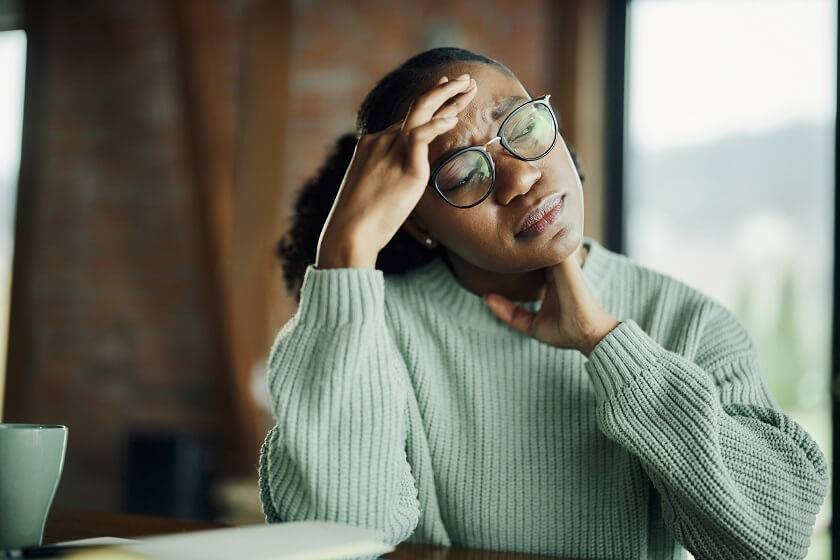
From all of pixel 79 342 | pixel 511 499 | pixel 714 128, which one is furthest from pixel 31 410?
pixel 511 499

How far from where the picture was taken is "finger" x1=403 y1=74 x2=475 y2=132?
1.15m

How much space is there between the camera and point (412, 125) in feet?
3.78

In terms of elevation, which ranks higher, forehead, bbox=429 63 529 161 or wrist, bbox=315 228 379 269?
forehead, bbox=429 63 529 161

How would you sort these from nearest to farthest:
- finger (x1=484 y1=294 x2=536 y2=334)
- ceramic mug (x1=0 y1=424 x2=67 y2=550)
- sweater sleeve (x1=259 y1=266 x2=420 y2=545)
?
ceramic mug (x1=0 y1=424 x2=67 y2=550)
sweater sleeve (x1=259 y1=266 x2=420 y2=545)
finger (x1=484 y1=294 x2=536 y2=334)

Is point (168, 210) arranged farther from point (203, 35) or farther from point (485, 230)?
point (485, 230)

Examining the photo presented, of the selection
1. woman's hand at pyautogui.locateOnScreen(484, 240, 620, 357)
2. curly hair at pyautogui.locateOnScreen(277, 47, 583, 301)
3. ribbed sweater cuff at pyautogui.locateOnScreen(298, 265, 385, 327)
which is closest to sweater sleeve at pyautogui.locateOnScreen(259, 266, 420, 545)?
ribbed sweater cuff at pyautogui.locateOnScreen(298, 265, 385, 327)

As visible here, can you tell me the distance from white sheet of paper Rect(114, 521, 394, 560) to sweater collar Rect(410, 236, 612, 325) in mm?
599

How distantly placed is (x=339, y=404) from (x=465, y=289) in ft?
1.34

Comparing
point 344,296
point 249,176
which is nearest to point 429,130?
point 344,296

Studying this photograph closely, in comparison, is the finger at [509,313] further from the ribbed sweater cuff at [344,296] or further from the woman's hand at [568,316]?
the ribbed sweater cuff at [344,296]

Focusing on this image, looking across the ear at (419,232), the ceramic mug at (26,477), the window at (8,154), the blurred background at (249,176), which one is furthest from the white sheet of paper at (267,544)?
the window at (8,154)

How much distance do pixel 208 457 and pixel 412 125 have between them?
9.52 feet

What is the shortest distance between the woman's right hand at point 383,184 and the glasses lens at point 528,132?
74 millimetres

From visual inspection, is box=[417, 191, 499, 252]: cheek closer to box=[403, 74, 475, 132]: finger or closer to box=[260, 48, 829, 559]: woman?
box=[260, 48, 829, 559]: woman
